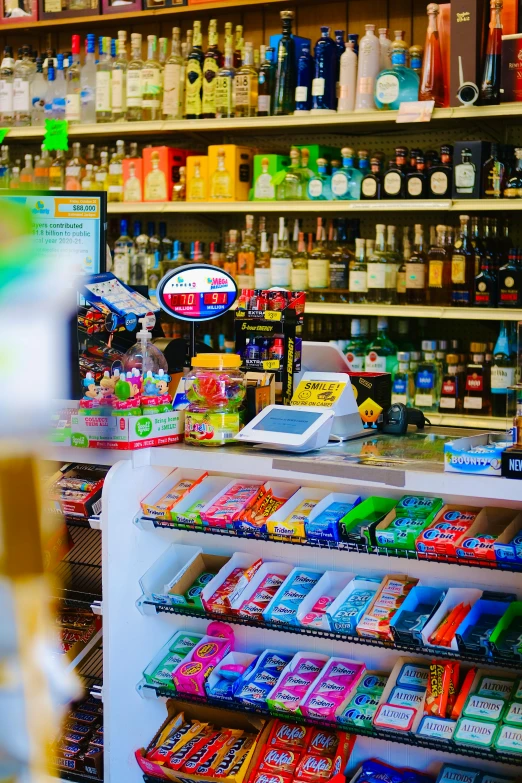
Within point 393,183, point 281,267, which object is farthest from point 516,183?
point 281,267

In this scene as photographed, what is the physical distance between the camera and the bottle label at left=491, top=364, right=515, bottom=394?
3.91 m

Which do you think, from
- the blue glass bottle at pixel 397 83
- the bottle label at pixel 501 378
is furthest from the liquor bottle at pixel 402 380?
the blue glass bottle at pixel 397 83

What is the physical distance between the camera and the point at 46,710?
41cm

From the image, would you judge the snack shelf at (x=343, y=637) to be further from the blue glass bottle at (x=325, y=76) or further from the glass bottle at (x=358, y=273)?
the blue glass bottle at (x=325, y=76)

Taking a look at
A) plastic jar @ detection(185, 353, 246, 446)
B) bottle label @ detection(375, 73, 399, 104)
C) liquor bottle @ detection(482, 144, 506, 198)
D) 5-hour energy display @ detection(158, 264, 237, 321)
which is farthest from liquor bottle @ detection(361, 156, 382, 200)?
plastic jar @ detection(185, 353, 246, 446)

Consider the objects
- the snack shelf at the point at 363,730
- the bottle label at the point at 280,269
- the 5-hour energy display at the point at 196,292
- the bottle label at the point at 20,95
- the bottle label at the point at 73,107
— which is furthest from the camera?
the bottle label at the point at 20,95

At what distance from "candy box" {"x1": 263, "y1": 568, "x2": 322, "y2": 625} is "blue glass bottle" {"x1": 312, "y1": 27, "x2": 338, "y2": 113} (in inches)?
94.4

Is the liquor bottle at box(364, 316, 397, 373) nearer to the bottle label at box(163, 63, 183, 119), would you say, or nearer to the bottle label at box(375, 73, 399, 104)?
the bottle label at box(375, 73, 399, 104)

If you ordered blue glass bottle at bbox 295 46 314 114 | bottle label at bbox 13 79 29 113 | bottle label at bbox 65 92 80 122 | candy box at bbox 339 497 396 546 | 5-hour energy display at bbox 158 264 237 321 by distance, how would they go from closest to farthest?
candy box at bbox 339 497 396 546
5-hour energy display at bbox 158 264 237 321
blue glass bottle at bbox 295 46 314 114
bottle label at bbox 65 92 80 122
bottle label at bbox 13 79 29 113

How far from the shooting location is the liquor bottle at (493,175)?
3832 mm

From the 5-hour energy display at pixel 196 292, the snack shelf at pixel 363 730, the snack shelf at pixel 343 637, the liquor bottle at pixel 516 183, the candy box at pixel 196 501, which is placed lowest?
the snack shelf at pixel 363 730

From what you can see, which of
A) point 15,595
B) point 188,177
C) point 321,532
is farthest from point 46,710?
point 188,177

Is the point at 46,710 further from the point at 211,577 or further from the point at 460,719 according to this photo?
the point at 211,577

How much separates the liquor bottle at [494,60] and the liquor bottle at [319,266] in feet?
2.94
